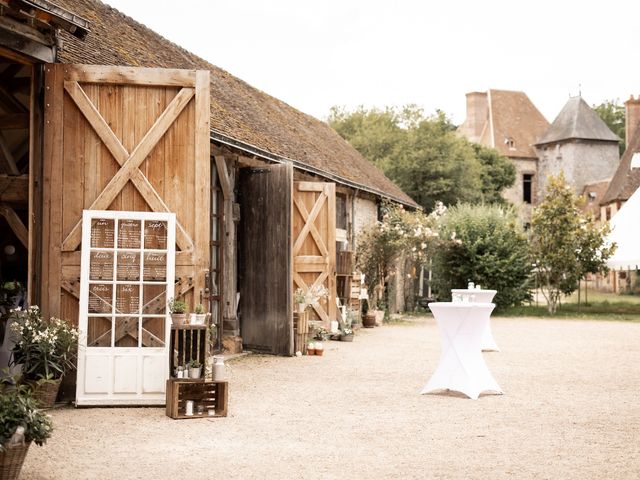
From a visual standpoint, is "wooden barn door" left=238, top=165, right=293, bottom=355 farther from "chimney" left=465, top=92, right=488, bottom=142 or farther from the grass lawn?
"chimney" left=465, top=92, right=488, bottom=142

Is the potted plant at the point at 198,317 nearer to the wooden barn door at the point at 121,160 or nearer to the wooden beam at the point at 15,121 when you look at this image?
the wooden barn door at the point at 121,160

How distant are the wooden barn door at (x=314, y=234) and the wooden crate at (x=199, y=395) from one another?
24.1 feet

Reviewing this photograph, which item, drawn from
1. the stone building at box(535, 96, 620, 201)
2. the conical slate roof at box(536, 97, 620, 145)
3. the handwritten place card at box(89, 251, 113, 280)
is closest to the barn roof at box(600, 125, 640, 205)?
the stone building at box(535, 96, 620, 201)

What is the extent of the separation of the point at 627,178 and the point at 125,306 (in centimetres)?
3521

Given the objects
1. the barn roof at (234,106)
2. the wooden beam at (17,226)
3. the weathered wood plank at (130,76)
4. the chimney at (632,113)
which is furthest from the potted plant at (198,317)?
the chimney at (632,113)

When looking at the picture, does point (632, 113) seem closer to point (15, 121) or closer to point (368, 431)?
point (15, 121)

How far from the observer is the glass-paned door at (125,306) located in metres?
8.05

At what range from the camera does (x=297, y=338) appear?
1327 centimetres

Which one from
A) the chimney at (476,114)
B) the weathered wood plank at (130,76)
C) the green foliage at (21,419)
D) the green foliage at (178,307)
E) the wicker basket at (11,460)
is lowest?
the wicker basket at (11,460)

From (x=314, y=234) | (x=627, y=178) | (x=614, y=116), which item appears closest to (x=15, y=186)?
(x=314, y=234)

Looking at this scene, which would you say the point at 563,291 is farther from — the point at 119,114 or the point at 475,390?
the point at 119,114

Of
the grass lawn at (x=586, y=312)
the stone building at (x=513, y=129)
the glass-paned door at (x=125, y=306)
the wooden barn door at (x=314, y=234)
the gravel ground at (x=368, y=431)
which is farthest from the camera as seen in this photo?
the stone building at (x=513, y=129)

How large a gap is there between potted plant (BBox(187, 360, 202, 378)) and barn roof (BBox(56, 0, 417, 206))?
11.1 ft

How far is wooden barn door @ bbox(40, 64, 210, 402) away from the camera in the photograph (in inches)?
322
